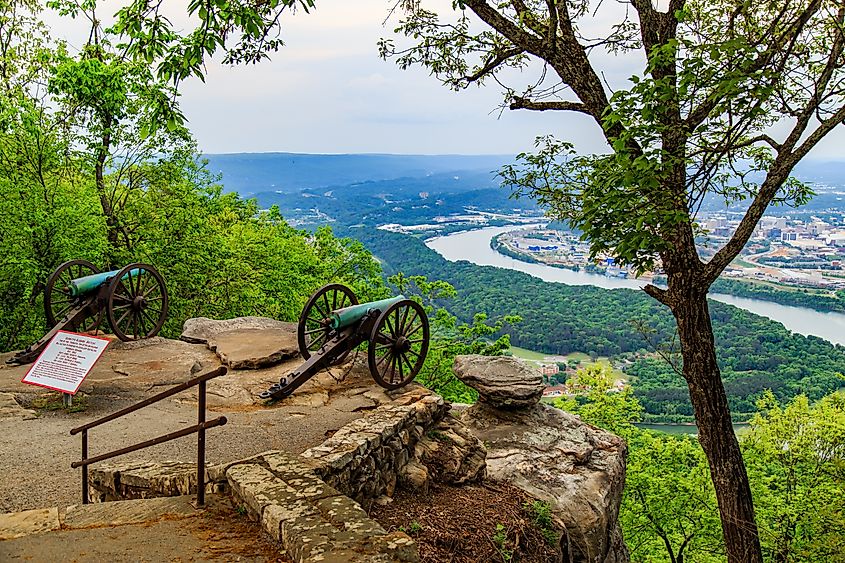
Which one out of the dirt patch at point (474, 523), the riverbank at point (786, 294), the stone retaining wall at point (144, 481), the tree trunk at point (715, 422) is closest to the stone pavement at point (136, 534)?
the stone retaining wall at point (144, 481)

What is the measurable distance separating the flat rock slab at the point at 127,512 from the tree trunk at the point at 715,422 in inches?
233

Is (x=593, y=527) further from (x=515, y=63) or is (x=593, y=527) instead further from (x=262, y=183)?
→ (x=262, y=183)

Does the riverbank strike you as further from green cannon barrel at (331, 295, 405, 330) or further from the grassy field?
green cannon barrel at (331, 295, 405, 330)

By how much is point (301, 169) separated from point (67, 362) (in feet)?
237

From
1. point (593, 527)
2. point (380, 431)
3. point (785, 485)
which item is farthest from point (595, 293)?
point (380, 431)

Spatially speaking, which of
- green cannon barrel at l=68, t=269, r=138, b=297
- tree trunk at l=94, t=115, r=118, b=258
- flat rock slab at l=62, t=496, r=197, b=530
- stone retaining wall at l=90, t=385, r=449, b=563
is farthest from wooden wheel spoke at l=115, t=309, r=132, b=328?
flat rock slab at l=62, t=496, r=197, b=530

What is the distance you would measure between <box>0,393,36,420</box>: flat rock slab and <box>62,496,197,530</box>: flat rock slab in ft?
14.1

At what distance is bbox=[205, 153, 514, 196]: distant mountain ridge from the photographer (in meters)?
59.9

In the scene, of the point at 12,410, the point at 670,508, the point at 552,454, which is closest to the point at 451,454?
the point at 552,454

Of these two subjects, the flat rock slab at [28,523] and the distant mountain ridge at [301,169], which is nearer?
the flat rock slab at [28,523]

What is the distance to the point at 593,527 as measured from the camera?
29.2 ft

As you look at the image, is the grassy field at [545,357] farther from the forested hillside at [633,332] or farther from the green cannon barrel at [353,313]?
the green cannon barrel at [353,313]

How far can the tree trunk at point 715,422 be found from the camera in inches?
326

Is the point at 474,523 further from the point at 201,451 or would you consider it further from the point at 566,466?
the point at 566,466
